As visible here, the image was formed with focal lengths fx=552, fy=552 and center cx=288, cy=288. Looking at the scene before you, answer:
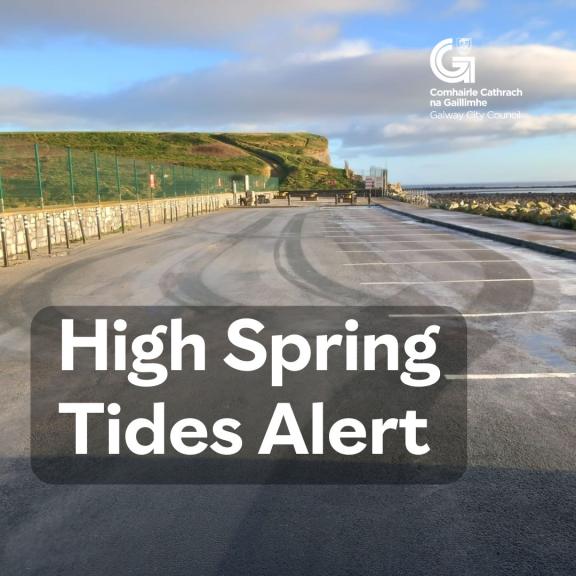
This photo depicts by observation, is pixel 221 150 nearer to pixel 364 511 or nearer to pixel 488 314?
pixel 488 314

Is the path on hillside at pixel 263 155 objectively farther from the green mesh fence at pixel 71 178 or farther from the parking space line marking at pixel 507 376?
the parking space line marking at pixel 507 376

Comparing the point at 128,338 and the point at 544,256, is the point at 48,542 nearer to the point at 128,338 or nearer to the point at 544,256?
the point at 128,338

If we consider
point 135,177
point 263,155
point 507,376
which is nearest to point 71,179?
point 135,177

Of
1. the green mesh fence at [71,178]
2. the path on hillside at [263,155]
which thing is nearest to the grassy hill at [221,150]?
the path on hillside at [263,155]

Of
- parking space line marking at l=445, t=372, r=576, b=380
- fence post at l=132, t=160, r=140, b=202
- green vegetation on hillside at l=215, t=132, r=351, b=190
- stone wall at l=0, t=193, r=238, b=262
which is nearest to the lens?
parking space line marking at l=445, t=372, r=576, b=380

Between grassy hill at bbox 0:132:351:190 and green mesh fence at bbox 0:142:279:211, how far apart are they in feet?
201

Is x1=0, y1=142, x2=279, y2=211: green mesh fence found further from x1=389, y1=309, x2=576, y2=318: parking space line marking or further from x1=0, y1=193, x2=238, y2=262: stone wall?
x1=389, y1=309, x2=576, y2=318: parking space line marking

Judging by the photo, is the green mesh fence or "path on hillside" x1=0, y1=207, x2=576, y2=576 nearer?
"path on hillside" x1=0, y1=207, x2=576, y2=576

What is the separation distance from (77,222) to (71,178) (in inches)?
81.6

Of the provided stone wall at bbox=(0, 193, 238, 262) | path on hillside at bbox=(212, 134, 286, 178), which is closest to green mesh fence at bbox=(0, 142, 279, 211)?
stone wall at bbox=(0, 193, 238, 262)

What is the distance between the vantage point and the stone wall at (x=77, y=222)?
15.8 meters

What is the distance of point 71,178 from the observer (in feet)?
70.4

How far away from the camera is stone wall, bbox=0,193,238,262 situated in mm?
15792

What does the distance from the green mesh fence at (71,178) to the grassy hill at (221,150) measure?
61.2 metres
